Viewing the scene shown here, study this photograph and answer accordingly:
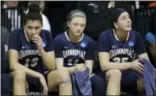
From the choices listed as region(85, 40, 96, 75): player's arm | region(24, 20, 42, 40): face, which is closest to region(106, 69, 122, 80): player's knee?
region(85, 40, 96, 75): player's arm

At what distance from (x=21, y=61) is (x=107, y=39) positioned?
2.29ft

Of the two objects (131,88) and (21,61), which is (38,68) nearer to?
(21,61)

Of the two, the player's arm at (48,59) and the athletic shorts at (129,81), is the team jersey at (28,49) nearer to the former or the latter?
the player's arm at (48,59)

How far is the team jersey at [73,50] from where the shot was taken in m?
3.48

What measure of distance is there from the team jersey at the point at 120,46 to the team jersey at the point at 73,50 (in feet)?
0.36

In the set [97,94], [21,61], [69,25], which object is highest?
[69,25]

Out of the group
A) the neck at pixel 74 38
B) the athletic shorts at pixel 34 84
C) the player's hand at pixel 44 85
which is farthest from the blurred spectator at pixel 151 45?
the player's hand at pixel 44 85

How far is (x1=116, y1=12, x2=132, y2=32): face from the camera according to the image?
137 inches

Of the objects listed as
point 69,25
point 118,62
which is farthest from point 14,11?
point 118,62

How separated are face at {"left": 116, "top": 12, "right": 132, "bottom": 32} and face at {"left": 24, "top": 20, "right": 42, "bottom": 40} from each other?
63cm

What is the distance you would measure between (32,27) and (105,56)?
60 cm

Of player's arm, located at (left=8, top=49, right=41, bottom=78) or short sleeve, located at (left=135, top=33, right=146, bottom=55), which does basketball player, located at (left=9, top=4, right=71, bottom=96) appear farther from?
short sleeve, located at (left=135, top=33, right=146, bottom=55)

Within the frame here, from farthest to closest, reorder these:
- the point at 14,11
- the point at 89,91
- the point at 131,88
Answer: the point at 14,11 < the point at 131,88 < the point at 89,91

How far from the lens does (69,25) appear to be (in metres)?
3.50
